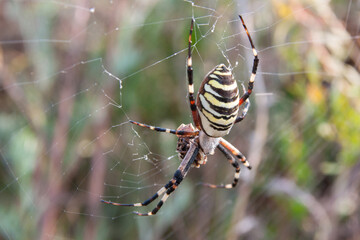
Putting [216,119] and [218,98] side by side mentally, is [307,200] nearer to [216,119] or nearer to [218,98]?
[216,119]

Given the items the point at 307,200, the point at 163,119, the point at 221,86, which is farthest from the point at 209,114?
the point at 307,200

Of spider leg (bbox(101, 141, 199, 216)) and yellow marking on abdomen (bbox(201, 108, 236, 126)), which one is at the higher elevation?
yellow marking on abdomen (bbox(201, 108, 236, 126))

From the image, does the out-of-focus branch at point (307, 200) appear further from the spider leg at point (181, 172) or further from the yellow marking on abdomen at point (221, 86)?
the yellow marking on abdomen at point (221, 86)

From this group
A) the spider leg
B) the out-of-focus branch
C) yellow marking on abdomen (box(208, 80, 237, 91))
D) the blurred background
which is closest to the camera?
yellow marking on abdomen (box(208, 80, 237, 91))

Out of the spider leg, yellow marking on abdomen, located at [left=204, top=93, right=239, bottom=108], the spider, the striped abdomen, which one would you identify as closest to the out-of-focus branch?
the spider

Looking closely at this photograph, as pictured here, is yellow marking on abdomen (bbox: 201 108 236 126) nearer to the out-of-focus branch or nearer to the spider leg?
the spider leg

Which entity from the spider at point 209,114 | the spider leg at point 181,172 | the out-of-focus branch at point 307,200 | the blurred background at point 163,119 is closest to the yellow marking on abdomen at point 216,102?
the spider at point 209,114

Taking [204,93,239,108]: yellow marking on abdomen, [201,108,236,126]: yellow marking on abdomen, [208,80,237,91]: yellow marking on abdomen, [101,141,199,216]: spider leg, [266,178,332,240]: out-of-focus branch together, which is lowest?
[266,178,332,240]: out-of-focus branch

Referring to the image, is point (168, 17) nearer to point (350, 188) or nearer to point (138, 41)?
point (138, 41)
